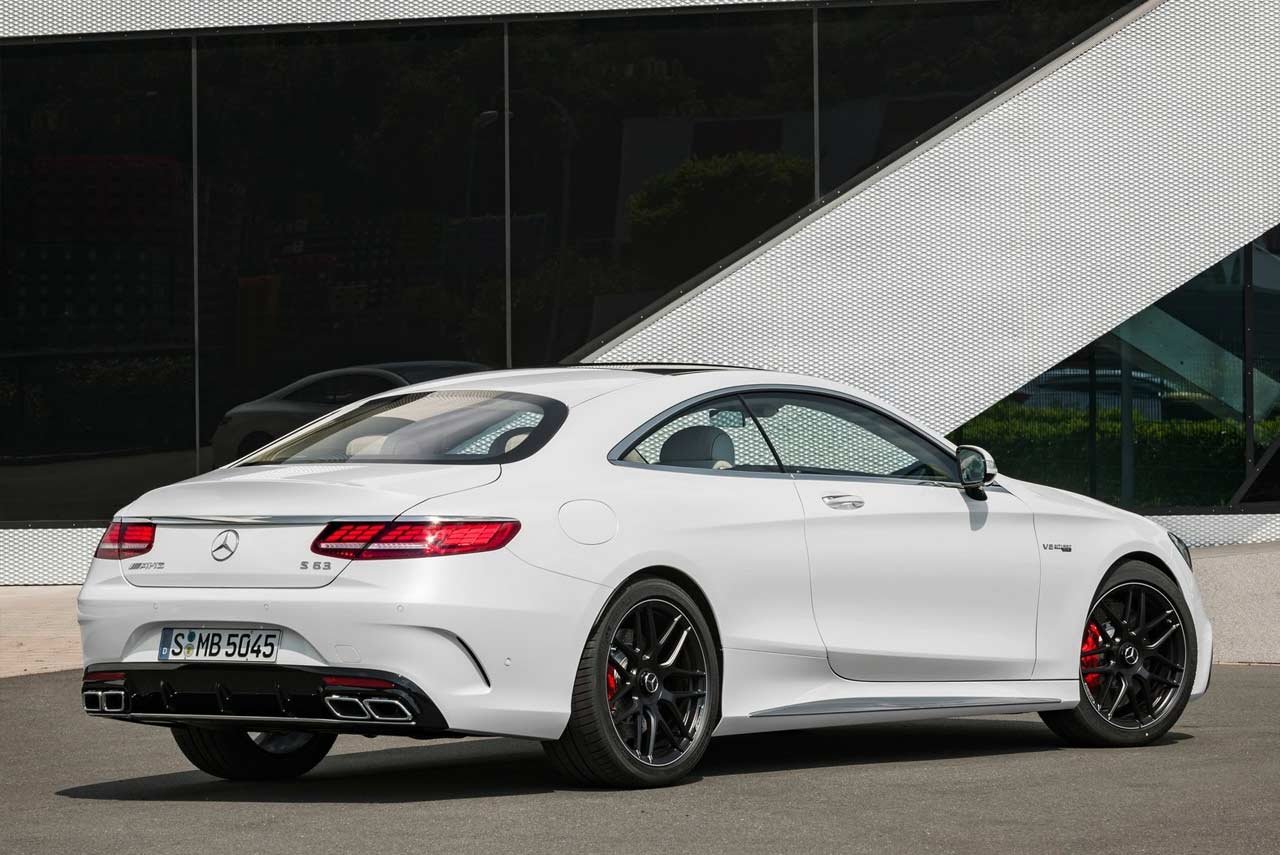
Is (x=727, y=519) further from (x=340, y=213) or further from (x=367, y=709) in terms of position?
(x=340, y=213)

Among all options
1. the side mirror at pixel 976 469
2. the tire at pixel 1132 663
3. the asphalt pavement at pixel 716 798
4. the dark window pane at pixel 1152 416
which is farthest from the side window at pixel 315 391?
the side mirror at pixel 976 469

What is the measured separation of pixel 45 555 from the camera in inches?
682

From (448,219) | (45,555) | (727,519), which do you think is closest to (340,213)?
(448,219)

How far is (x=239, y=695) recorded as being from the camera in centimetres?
689

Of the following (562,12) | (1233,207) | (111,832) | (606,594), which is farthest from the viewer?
(562,12)

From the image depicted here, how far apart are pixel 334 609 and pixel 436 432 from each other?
3.24 feet

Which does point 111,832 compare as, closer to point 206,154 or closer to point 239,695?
point 239,695

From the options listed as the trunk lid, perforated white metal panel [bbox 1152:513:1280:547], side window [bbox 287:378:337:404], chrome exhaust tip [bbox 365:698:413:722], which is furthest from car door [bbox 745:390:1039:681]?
side window [bbox 287:378:337:404]

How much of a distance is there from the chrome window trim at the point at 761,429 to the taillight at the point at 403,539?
75 cm

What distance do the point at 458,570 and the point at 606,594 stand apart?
0.54 m

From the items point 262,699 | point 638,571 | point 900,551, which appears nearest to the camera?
point 262,699

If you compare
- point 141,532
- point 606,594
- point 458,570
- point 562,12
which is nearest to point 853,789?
point 606,594

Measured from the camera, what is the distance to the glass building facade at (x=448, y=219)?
1688cm

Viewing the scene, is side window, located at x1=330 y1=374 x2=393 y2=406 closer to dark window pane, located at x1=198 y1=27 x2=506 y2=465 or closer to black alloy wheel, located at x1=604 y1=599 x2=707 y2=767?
dark window pane, located at x1=198 y1=27 x2=506 y2=465
